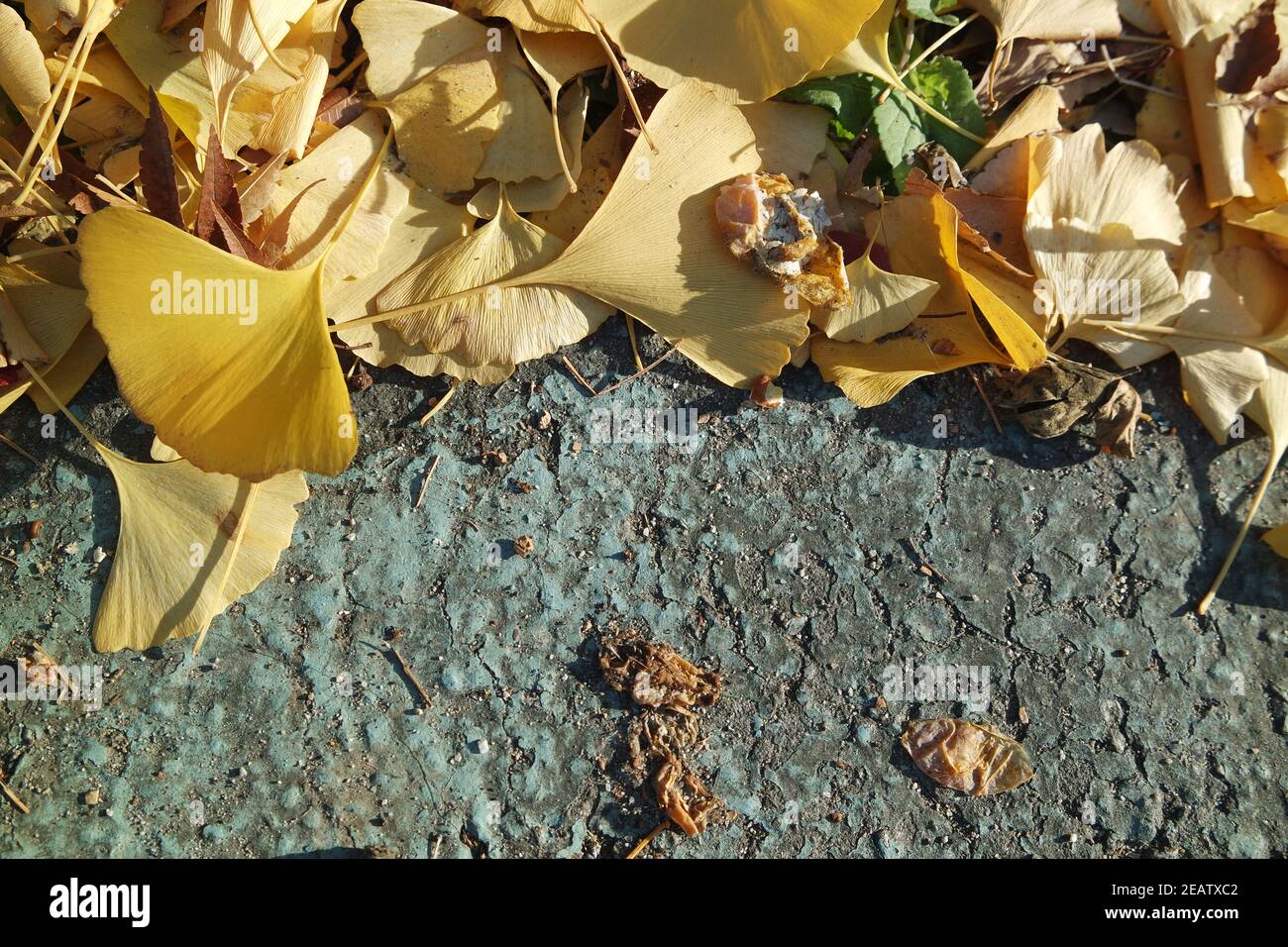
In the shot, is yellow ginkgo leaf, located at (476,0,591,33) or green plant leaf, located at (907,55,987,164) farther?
green plant leaf, located at (907,55,987,164)

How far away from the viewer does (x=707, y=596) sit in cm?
116

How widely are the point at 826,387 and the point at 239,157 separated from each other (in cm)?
79

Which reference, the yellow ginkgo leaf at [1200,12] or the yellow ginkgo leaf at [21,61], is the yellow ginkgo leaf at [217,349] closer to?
the yellow ginkgo leaf at [21,61]

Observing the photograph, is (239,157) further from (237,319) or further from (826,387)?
(826,387)

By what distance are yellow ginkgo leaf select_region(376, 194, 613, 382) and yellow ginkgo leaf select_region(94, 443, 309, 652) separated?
0.26 metres

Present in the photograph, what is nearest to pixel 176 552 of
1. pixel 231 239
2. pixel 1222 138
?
Result: pixel 231 239

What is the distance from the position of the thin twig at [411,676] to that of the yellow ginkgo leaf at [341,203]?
46 centimetres

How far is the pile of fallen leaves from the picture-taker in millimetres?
1038

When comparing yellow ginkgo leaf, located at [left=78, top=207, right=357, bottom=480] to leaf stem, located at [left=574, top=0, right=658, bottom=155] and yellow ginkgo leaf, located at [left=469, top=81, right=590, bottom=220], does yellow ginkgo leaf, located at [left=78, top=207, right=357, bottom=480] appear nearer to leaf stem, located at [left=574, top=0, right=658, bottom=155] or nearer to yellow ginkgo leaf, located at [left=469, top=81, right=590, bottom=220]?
yellow ginkgo leaf, located at [left=469, top=81, right=590, bottom=220]

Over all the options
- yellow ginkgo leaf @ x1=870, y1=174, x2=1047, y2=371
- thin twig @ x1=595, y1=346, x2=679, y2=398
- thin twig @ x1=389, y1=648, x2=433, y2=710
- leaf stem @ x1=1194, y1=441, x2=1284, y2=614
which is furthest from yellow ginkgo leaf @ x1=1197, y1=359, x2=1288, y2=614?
thin twig @ x1=389, y1=648, x2=433, y2=710

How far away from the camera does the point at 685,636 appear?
45.1 inches

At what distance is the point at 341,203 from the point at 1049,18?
36.8 inches

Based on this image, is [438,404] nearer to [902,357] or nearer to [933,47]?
[902,357]
